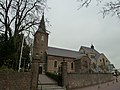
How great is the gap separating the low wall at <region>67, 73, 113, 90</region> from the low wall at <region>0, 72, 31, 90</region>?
28.9 feet

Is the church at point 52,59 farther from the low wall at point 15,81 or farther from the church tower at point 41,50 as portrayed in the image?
the low wall at point 15,81

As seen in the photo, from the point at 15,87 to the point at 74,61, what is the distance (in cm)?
3505

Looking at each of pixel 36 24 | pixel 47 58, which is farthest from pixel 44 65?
pixel 36 24

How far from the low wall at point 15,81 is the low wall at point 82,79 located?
8812 mm

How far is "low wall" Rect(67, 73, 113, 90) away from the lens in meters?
26.1

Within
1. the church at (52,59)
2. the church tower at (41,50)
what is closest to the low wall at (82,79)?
the church at (52,59)

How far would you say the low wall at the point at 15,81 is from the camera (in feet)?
53.0

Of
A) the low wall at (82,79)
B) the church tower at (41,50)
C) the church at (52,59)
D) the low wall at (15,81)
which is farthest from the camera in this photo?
the church at (52,59)

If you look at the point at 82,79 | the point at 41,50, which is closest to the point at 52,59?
the point at 41,50

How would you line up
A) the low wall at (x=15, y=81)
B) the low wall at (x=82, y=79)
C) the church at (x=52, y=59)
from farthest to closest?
the church at (x=52, y=59) → the low wall at (x=82, y=79) → the low wall at (x=15, y=81)

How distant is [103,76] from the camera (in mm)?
36219

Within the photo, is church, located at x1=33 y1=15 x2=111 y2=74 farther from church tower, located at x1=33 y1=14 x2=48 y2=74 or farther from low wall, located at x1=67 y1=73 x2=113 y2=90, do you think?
low wall, located at x1=67 y1=73 x2=113 y2=90

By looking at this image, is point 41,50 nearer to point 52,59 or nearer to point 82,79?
point 52,59

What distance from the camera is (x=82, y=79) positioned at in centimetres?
2894
